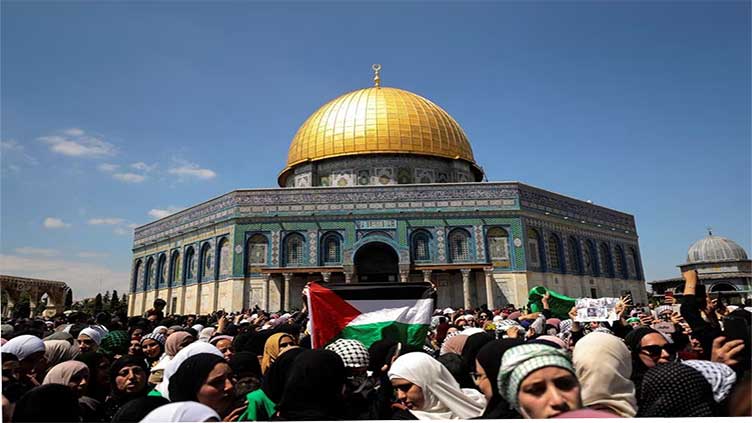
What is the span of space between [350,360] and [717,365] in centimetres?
241

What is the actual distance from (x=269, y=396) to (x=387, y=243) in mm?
21913

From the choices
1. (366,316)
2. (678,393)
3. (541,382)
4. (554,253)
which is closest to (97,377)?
(366,316)

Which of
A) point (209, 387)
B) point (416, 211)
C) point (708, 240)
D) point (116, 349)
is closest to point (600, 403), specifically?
point (209, 387)

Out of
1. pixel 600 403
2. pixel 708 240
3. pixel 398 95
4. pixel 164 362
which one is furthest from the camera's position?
pixel 708 240

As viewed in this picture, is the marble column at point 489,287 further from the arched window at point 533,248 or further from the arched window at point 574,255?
the arched window at point 574,255

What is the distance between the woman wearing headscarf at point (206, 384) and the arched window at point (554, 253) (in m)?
25.8

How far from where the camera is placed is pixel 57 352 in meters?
4.77

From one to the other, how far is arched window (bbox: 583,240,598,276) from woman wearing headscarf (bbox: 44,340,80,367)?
92.8ft

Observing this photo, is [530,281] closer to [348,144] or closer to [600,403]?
[348,144]

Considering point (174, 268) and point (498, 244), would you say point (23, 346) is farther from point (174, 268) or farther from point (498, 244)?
point (174, 268)

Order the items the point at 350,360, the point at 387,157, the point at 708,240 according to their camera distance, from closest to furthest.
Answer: the point at 350,360 → the point at 387,157 → the point at 708,240

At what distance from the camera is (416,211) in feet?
84.3

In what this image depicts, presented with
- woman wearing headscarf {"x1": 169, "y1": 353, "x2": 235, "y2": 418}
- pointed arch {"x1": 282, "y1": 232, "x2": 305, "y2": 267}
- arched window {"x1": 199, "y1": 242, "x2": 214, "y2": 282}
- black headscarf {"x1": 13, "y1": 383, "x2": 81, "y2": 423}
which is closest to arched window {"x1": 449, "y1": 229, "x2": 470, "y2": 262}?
pointed arch {"x1": 282, "y1": 232, "x2": 305, "y2": 267}

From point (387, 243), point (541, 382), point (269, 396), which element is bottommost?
point (269, 396)
